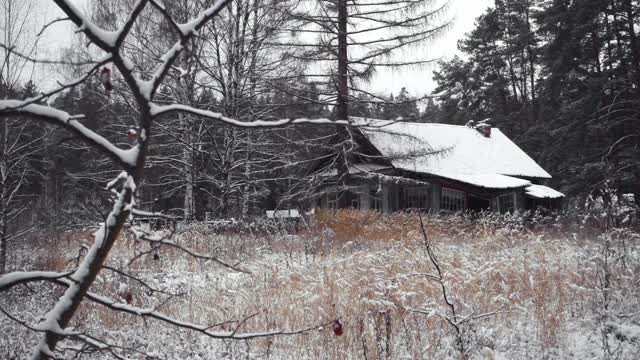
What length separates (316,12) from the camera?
13.9 metres

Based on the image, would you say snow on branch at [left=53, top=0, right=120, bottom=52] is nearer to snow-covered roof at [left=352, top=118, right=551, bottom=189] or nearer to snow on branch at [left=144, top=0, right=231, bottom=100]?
Result: snow on branch at [left=144, top=0, right=231, bottom=100]

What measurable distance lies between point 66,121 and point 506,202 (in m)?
21.4

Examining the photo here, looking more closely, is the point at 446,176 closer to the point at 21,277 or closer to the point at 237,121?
the point at 237,121

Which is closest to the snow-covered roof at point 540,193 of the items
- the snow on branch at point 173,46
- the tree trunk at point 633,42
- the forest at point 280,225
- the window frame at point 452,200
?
the forest at point 280,225

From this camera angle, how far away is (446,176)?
17891 mm

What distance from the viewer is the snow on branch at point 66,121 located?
1058 mm

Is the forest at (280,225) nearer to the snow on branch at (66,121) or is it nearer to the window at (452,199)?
the snow on branch at (66,121)

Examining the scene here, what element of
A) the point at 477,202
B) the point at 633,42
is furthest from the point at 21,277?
the point at 633,42

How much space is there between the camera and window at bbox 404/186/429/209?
764 inches

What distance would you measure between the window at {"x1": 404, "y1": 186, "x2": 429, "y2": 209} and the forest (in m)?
4.24

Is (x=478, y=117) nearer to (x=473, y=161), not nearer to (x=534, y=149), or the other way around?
(x=534, y=149)

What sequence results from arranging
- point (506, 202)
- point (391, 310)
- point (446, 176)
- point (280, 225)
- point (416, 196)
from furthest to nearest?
point (506, 202), point (416, 196), point (446, 176), point (280, 225), point (391, 310)

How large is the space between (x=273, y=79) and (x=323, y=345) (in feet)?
36.7

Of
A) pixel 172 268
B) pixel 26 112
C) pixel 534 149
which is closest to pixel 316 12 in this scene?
pixel 172 268
